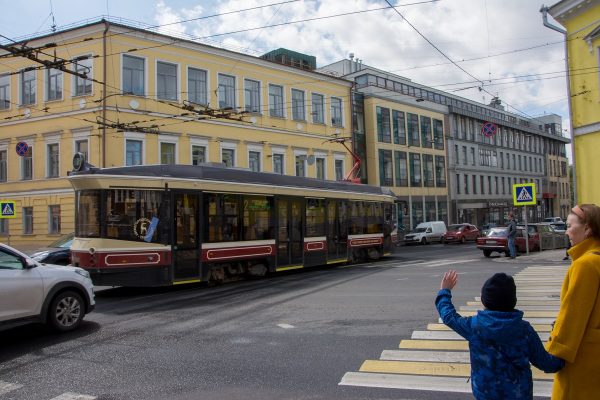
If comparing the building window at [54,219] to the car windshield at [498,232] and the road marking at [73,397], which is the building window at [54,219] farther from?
the road marking at [73,397]

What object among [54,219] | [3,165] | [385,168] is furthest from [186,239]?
[385,168]

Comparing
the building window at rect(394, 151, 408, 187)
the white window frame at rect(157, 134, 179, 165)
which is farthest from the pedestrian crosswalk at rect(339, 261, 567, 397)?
the building window at rect(394, 151, 408, 187)

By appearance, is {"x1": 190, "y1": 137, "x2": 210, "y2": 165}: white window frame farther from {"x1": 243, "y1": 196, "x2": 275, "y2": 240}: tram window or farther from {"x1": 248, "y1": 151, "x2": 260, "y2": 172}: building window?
{"x1": 243, "y1": 196, "x2": 275, "y2": 240}: tram window

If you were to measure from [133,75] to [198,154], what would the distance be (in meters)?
5.91

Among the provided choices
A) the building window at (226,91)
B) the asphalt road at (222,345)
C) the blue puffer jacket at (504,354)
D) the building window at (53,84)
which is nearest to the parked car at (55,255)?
the asphalt road at (222,345)

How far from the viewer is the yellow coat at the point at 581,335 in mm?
2637

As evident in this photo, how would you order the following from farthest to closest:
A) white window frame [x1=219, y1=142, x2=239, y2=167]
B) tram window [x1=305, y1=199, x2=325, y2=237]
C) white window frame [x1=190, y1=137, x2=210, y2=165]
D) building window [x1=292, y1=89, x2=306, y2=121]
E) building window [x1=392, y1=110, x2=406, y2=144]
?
building window [x1=392, y1=110, x2=406, y2=144], building window [x1=292, y1=89, x2=306, y2=121], white window frame [x1=219, y1=142, x2=239, y2=167], white window frame [x1=190, y1=137, x2=210, y2=165], tram window [x1=305, y1=199, x2=325, y2=237]

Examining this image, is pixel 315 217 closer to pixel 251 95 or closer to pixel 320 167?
pixel 251 95

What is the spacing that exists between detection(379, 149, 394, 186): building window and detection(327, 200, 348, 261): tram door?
26.5 m

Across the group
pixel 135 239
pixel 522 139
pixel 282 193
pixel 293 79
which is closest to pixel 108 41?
pixel 293 79

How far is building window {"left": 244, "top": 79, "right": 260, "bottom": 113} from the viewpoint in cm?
3375

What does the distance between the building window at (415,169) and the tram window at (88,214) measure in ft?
133

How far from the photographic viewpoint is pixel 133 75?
2825 centimetres

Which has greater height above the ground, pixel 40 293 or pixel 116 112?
pixel 116 112
